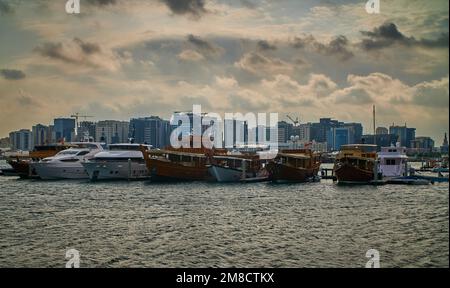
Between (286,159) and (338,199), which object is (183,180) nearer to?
(286,159)

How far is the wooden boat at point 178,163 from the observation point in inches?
2554

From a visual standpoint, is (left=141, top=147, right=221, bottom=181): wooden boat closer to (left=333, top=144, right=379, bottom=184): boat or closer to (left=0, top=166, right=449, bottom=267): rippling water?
(left=333, top=144, right=379, bottom=184): boat

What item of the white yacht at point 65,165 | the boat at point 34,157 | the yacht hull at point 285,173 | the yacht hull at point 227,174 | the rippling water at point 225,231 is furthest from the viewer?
the boat at point 34,157

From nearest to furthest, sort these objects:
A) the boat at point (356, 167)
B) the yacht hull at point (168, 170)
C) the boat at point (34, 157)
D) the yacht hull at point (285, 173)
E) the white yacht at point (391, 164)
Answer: the boat at point (356, 167) → the yacht hull at point (285, 173) → the white yacht at point (391, 164) → the yacht hull at point (168, 170) → the boat at point (34, 157)

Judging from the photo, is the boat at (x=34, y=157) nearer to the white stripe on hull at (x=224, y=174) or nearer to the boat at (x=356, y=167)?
the white stripe on hull at (x=224, y=174)

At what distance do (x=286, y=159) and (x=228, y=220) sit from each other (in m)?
35.7

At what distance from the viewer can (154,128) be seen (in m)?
84.1

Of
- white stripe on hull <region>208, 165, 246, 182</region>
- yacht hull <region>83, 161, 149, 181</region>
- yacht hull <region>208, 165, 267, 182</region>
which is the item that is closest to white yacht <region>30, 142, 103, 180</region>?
yacht hull <region>83, 161, 149, 181</region>

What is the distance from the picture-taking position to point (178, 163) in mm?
65250

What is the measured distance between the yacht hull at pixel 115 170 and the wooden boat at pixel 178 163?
4.54m

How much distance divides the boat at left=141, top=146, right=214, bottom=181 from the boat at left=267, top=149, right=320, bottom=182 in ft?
27.7

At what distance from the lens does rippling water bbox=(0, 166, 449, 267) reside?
18750mm

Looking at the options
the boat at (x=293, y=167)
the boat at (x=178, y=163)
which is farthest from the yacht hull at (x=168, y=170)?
the boat at (x=293, y=167)
